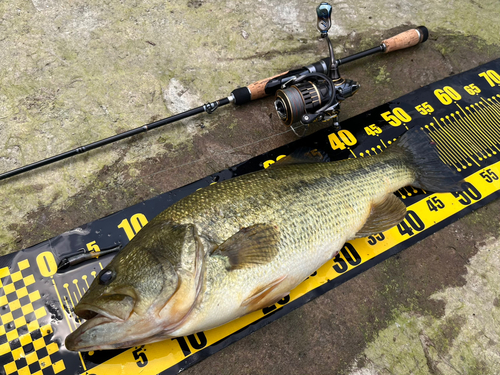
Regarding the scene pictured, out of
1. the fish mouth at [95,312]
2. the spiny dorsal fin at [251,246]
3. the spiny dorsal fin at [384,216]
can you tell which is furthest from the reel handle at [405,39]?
the fish mouth at [95,312]

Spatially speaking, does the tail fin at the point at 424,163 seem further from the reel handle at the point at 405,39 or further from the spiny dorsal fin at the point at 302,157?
the reel handle at the point at 405,39

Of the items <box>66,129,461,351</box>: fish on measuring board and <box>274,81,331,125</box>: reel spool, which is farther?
<box>274,81,331,125</box>: reel spool

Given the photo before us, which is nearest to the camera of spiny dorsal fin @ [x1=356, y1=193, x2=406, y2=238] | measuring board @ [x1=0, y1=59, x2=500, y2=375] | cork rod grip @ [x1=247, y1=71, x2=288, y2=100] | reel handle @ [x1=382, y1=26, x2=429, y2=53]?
measuring board @ [x1=0, y1=59, x2=500, y2=375]

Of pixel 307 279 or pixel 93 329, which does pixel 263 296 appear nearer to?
pixel 307 279

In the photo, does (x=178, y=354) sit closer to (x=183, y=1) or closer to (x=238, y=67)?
(x=238, y=67)

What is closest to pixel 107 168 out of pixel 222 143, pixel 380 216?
pixel 222 143

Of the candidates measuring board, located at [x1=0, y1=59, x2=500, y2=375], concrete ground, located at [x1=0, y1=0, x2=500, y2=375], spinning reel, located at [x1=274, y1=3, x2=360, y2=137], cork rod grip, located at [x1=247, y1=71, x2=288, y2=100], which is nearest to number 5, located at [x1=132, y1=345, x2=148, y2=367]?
measuring board, located at [x1=0, y1=59, x2=500, y2=375]

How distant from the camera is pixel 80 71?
9.92ft

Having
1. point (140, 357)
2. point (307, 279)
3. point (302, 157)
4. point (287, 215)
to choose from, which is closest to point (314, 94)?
point (302, 157)

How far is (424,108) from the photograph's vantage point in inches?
121

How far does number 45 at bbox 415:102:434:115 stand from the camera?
3053 mm

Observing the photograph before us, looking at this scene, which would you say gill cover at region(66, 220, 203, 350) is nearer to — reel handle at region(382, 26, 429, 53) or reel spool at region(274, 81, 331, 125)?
reel spool at region(274, 81, 331, 125)

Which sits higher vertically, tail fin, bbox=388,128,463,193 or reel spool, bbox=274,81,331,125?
reel spool, bbox=274,81,331,125

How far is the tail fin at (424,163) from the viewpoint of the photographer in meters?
2.64
